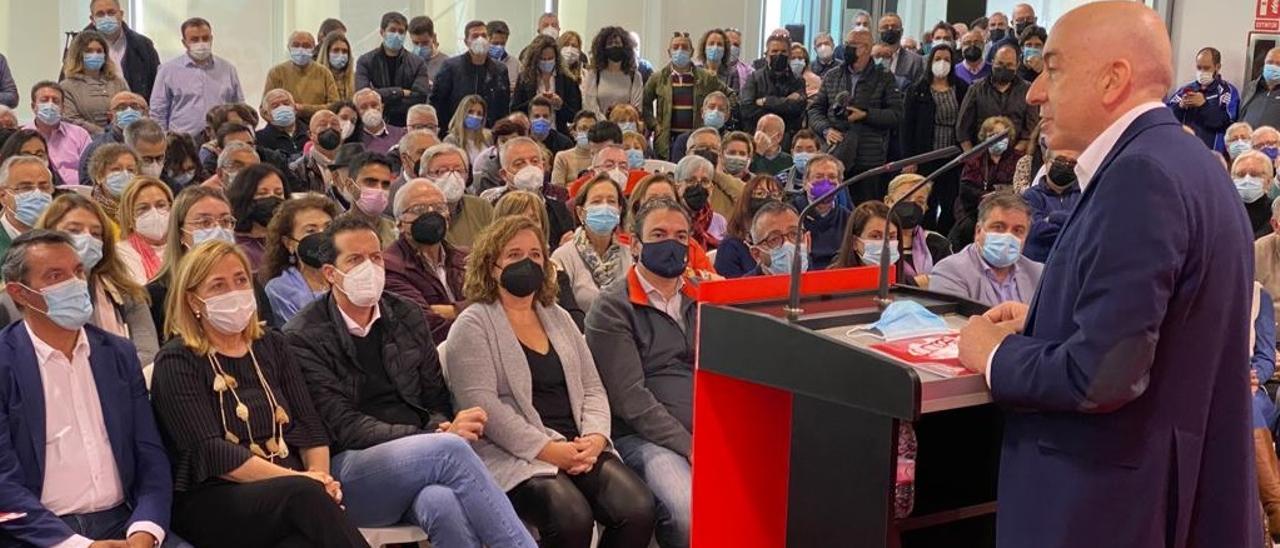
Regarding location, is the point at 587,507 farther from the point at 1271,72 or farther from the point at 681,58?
the point at 1271,72

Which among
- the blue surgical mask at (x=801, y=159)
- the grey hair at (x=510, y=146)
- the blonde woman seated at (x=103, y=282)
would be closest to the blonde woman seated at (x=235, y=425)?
the blonde woman seated at (x=103, y=282)

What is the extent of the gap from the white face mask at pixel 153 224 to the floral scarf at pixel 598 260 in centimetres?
151

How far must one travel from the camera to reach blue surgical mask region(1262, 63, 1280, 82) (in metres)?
9.76

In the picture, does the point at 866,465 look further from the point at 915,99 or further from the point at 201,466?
the point at 915,99

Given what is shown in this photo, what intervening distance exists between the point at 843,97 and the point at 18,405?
257 inches

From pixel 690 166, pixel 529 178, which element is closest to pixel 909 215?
pixel 690 166

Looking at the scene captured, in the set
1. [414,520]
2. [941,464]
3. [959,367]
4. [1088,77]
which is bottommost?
[414,520]

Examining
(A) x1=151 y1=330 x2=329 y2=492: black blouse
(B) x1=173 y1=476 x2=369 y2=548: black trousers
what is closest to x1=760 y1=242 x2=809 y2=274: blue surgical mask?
(A) x1=151 y1=330 x2=329 y2=492: black blouse

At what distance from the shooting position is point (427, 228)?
15.9ft

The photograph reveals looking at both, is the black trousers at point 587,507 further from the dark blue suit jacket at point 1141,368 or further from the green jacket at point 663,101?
the green jacket at point 663,101

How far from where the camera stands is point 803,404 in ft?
8.09

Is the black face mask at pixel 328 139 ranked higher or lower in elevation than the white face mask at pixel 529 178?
higher

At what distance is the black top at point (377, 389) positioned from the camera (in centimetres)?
369

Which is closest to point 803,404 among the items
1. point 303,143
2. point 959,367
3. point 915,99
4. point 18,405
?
point 959,367
